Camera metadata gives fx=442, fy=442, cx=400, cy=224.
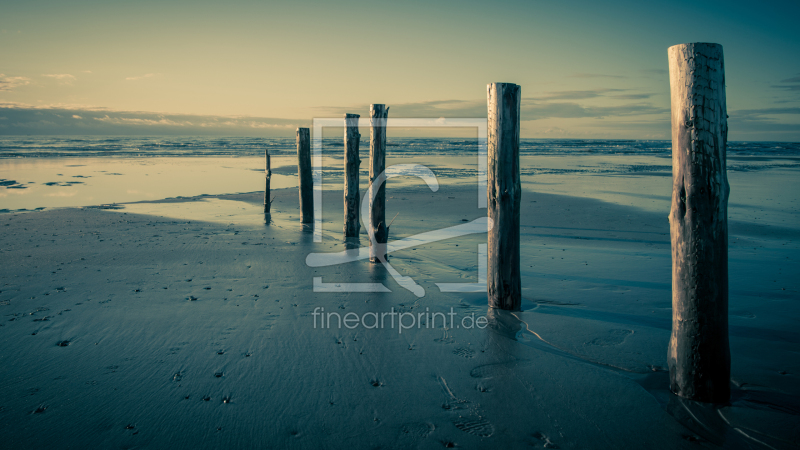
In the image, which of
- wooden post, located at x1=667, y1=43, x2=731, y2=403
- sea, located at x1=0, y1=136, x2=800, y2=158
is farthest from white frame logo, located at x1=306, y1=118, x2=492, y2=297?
sea, located at x1=0, y1=136, x2=800, y2=158

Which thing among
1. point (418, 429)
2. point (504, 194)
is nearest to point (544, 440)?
point (418, 429)

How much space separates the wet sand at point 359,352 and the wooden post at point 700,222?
31 cm

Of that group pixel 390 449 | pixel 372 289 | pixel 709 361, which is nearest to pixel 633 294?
pixel 709 361

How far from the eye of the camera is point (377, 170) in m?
7.61

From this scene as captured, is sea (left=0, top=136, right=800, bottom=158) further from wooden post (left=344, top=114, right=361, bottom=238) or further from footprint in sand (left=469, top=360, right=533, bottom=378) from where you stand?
footprint in sand (left=469, top=360, right=533, bottom=378)

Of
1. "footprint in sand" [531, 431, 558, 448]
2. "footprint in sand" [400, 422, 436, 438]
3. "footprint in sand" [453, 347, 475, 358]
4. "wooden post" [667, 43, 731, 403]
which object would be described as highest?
"wooden post" [667, 43, 731, 403]

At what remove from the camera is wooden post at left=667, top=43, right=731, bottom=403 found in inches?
118

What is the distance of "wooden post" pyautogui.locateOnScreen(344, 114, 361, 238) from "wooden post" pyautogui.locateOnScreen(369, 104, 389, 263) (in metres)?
1.27

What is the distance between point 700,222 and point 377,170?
524cm

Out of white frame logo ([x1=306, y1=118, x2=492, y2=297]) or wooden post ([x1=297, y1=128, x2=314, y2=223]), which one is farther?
wooden post ([x1=297, y1=128, x2=314, y2=223])

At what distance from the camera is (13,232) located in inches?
362

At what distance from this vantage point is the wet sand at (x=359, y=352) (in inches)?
120

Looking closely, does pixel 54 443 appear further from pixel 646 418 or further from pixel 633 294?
pixel 633 294

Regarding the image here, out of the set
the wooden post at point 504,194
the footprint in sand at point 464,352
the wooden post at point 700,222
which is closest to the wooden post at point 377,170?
the wooden post at point 504,194
